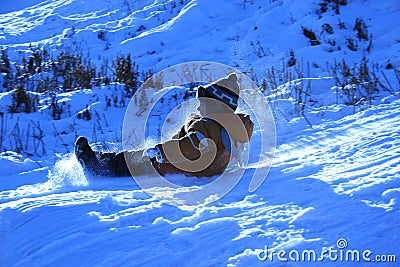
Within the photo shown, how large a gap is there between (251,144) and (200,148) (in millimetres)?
857

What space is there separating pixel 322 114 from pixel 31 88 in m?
3.91

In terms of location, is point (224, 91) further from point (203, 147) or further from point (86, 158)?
point (86, 158)

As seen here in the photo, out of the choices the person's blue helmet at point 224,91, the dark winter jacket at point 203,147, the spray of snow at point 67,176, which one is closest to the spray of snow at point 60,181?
the spray of snow at point 67,176

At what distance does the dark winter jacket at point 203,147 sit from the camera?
128 inches

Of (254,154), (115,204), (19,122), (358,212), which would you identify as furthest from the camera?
(19,122)

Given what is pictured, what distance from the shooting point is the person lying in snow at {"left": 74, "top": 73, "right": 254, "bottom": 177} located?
3264 millimetres

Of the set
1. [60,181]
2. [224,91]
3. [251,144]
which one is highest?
[224,91]

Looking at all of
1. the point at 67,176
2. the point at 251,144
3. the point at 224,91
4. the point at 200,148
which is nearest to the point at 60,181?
the point at 67,176

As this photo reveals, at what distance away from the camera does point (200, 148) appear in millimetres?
3248

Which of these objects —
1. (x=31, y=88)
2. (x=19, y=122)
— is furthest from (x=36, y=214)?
(x=31, y=88)

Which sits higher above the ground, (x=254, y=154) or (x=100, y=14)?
(x=100, y=14)

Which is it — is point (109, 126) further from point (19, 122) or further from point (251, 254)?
point (251, 254)

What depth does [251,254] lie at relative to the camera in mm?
2143

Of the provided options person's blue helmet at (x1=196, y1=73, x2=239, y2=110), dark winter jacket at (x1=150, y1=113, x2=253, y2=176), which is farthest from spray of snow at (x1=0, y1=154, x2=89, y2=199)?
person's blue helmet at (x1=196, y1=73, x2=239, y2=110)
